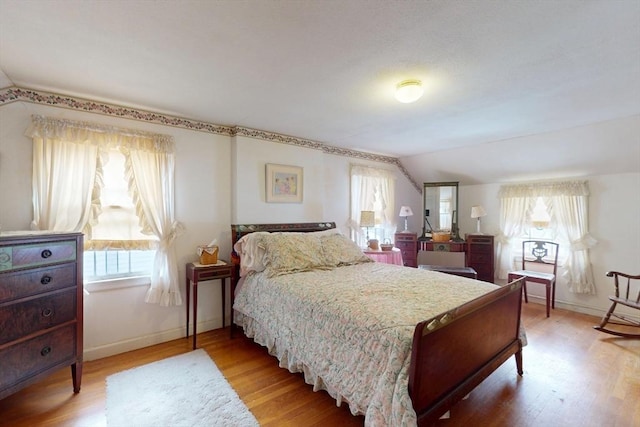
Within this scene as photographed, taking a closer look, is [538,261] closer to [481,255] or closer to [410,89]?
[481,255]

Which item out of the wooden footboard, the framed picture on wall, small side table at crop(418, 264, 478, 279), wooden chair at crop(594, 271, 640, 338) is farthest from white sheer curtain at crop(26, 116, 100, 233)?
wooden chair at crop(594, 271, 640, 338)

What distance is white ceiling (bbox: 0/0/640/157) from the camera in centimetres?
145

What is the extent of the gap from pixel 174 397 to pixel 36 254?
1368 mm

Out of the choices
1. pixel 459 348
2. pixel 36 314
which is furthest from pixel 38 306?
pixel 459 348

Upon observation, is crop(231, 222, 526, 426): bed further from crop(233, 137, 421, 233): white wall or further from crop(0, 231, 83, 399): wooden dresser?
crop(0, 231, 83, 399): wooden dresser

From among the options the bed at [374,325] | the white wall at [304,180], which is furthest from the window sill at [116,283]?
the white wall at [304,180]

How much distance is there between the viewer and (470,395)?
2131mm

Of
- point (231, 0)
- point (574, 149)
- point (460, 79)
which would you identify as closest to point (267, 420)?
point (231, 0)

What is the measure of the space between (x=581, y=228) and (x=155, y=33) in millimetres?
5275

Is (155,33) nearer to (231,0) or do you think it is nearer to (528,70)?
(231,0)

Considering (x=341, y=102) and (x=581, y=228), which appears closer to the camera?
(x=341, y=102)

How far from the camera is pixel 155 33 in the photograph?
1622 millimetres

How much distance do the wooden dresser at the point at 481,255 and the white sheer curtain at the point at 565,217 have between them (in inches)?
12.8

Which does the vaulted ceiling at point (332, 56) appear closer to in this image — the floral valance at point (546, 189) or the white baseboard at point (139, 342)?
the floral valance at point (546, 189)
